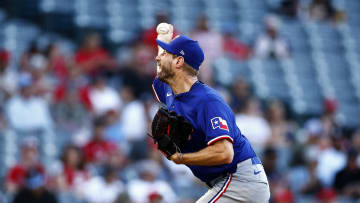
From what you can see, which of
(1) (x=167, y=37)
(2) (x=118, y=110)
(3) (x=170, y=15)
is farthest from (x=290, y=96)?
(1) (x=167, y=37)

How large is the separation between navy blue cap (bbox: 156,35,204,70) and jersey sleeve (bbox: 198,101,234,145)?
1.13ft

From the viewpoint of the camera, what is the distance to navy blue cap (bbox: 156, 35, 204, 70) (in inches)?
199

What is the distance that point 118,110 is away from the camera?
10.4 m

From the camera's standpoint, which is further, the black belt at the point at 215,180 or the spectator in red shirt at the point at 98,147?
the spectator in red shirt at the point at 98,147

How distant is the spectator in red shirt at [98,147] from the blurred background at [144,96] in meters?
0.01

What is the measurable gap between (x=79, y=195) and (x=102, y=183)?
325 millimetres

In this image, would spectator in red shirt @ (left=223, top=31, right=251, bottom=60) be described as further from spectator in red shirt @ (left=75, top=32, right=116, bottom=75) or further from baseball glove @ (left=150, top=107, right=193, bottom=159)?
baseball glove @ (left=150, top=107, right=193, bottom=159)

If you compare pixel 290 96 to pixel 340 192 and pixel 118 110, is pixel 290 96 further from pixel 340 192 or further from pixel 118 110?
pixel 118 110

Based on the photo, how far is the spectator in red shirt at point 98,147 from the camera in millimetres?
9616

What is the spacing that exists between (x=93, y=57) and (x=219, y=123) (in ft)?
21.1

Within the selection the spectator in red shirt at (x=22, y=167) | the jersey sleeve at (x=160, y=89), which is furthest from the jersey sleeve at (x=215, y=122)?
the spectator in red shirt at (x=22, y=167)

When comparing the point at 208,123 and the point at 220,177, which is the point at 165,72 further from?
the point at 220,177

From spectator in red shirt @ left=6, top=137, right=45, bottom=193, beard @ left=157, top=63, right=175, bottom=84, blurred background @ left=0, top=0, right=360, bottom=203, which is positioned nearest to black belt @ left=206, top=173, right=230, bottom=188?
beard @ left=157, top=63, right=175, bottom=84

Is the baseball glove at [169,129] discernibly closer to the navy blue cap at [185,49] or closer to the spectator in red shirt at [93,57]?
the navy blue cap at [185,49]
